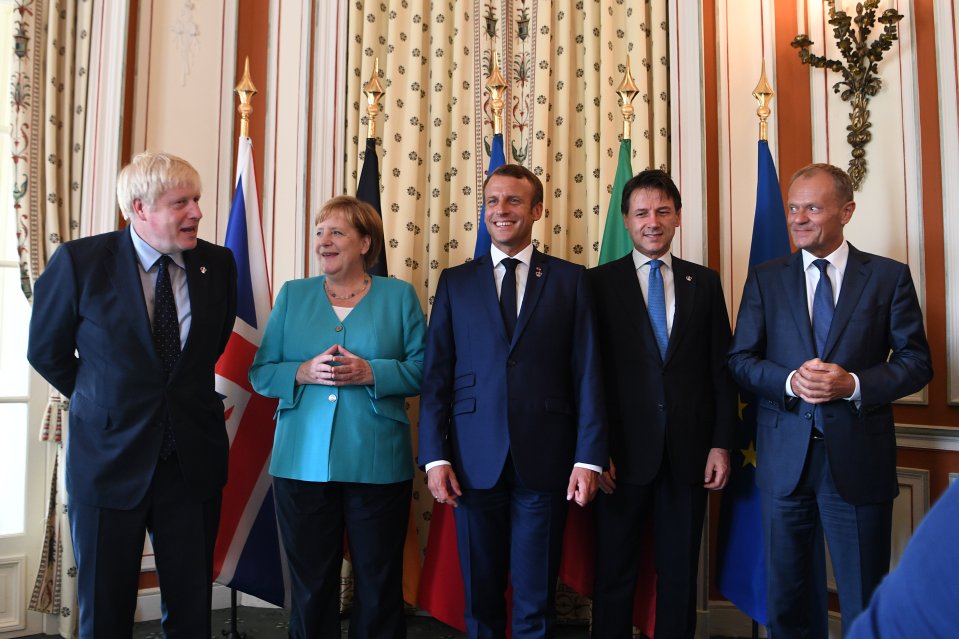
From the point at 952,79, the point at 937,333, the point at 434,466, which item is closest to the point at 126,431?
the point at 434,466

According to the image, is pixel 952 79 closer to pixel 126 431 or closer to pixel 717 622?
pixel 717 622

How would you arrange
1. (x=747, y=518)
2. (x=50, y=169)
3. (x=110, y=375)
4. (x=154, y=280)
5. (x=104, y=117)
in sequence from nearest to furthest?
(x=110, y=375), (x=154, y=280), (x=747, y=518), (x=50, y=169), (x=104, y=117)

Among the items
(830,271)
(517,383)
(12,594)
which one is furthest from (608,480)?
(12,594)

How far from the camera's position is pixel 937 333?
8.87ft

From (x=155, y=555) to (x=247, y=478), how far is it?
0.72 metres

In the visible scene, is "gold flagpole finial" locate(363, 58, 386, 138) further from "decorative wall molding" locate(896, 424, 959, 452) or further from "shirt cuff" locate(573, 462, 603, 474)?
"decorative wall molding" locate(896, 424, 959, 452)

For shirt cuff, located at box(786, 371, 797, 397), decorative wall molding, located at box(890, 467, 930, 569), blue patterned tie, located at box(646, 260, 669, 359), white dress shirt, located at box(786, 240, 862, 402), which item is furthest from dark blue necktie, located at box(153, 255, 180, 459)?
decorative wall molding, located at box(890, 467, 930, 569)

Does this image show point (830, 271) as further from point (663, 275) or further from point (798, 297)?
point (663, 275)

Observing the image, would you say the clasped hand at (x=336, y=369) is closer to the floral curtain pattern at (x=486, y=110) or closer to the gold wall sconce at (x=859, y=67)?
the floral curtain pattern at (x=486, y=110)

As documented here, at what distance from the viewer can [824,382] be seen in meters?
2.05

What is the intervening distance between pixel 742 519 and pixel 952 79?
71.1 inches

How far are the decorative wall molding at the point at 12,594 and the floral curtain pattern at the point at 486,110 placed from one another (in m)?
1.57

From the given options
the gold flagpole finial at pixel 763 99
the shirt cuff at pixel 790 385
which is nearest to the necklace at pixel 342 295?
the shirt cuff at pixel 790 385

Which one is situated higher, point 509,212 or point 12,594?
A: point 509,212
